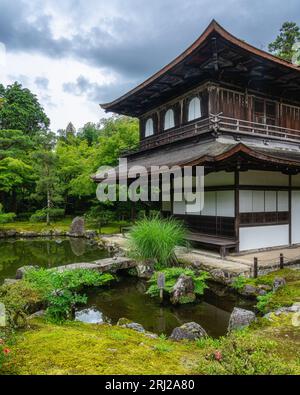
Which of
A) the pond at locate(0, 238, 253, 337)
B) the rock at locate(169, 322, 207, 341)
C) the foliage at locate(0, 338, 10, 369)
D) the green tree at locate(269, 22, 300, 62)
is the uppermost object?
the green tree at locate(269, 22, 300, 62)

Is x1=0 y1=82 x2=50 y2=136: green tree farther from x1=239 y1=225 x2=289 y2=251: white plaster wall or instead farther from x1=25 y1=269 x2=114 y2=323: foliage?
x1=25 y1=269 x2=114 y2=323: foliage

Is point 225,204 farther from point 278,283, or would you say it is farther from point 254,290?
point 278,283

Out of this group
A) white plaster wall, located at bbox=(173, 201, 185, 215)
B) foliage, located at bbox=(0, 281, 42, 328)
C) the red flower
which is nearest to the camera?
the red flower

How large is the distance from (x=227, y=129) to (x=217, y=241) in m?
4.43

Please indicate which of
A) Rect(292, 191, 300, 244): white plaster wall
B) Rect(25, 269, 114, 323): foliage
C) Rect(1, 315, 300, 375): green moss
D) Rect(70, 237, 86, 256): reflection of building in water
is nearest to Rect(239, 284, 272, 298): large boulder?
Rect(1, 315, 300, 375): green moss

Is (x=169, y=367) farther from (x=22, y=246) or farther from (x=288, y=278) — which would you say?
(x=22, y=246)

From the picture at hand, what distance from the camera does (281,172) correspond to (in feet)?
36.5

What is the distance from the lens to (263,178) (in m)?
10.7

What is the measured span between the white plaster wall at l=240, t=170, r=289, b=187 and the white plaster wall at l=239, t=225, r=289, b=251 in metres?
1.60

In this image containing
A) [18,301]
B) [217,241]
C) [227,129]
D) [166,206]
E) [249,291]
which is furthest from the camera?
[166,206]

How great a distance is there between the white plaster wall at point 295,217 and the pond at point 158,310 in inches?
203

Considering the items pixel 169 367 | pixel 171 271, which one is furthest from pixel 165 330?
A: pixel 169 367

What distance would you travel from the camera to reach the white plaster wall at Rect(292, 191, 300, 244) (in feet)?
37.5

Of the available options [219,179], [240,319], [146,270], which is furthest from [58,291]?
[219,179]
